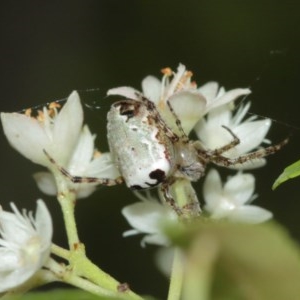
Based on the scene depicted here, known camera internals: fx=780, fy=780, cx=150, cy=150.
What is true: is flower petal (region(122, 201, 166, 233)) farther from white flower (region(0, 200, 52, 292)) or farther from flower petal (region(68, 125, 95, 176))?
white flower (region(0, 200, 52, 292))

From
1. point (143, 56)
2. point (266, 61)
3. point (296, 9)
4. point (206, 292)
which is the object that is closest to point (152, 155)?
point (206, 292)

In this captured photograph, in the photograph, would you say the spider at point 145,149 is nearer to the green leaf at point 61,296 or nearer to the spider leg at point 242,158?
the spider leg at point 242,158

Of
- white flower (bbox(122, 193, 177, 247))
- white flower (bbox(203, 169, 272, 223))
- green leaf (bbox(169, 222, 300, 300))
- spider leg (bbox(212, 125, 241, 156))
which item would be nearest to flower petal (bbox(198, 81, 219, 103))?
spider leg (bbox(212, 125, 241, 156))

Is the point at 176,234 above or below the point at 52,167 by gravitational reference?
above

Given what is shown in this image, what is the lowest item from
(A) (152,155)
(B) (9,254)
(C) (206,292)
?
(B) (9,254)

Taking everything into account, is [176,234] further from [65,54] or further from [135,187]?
[65,54]

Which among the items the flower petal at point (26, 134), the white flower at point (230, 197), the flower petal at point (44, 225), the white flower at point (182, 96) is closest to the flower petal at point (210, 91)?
the white flower at point (182, 96)
